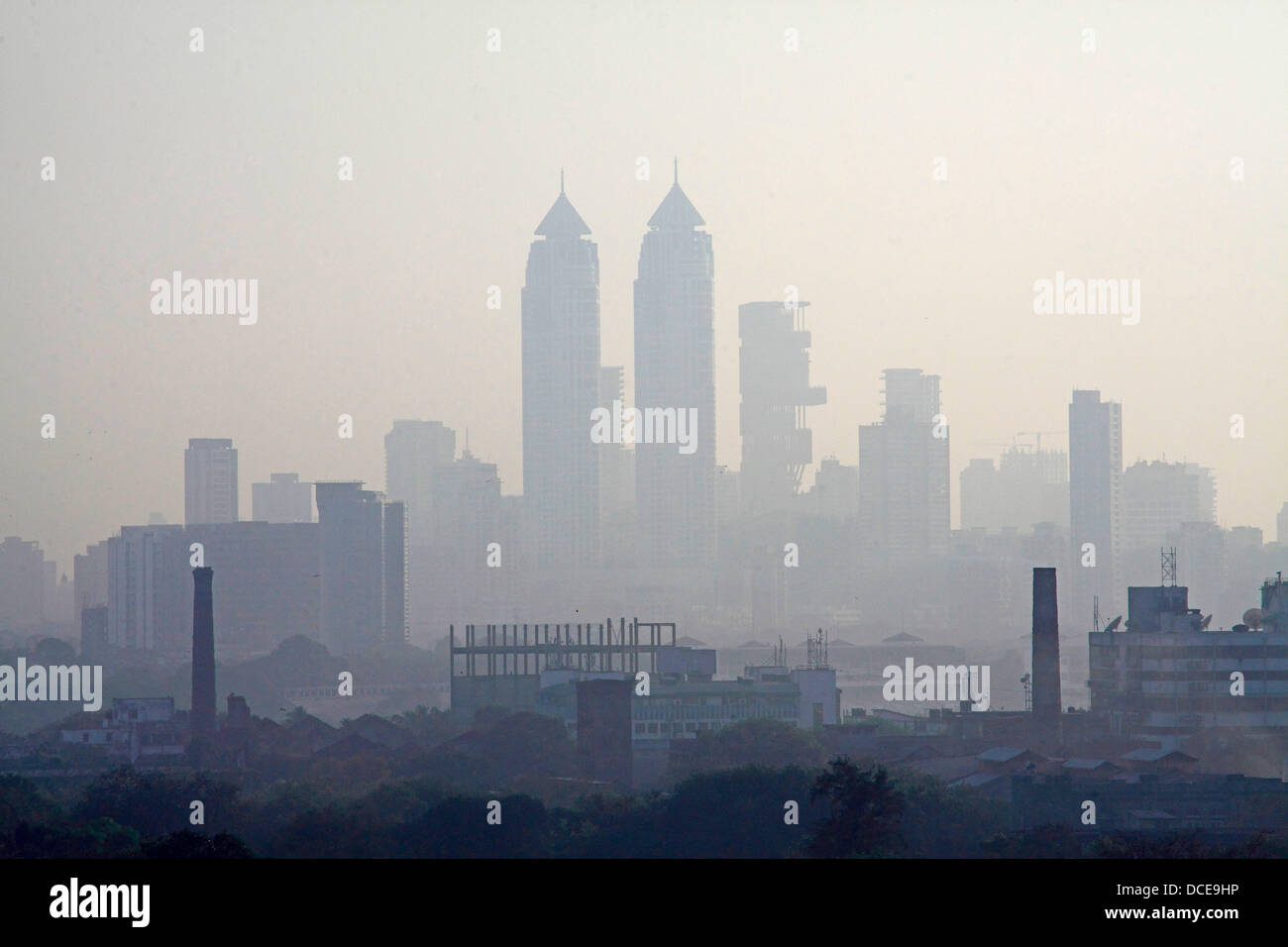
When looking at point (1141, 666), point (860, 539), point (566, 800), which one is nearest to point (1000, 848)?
point (566, 800)

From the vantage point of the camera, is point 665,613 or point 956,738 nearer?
point 956,738

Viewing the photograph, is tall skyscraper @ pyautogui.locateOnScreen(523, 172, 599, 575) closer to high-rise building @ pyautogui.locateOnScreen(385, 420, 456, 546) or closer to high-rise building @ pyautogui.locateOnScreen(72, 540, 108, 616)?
high-rise building @ pyautogui.locateOnScreen(385, 420, 456, 546)

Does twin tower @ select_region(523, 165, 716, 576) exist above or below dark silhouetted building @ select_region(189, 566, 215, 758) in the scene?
above

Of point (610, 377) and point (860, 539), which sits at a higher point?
point (610, 377)

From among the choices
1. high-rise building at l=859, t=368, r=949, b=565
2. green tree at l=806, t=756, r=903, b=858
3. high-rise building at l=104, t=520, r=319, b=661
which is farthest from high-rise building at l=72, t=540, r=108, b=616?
green tree at l=806, t=756, r=903, b=858

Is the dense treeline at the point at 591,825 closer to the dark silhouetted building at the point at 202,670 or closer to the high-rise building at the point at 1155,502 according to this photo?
the dark silhouetted building at the point at 202,670

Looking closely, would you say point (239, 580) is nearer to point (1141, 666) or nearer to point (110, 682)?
point (110, 682)
